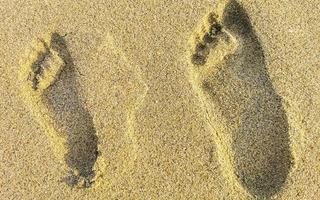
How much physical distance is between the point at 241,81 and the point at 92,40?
30.5 inches

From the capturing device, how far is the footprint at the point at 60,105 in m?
2.65

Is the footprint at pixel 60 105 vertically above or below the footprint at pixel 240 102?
above

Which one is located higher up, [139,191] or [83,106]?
[83,106]

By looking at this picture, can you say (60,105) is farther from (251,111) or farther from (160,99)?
(251,111)

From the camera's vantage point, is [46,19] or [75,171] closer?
[75,171]

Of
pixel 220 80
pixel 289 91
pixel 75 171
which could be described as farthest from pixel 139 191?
pixel 289 91

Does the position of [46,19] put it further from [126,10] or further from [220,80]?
[220,80]

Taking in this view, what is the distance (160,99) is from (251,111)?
44 centimetres

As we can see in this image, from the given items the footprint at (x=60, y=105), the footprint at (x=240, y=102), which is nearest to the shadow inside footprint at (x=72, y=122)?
the footprint at (x=60, y=105)

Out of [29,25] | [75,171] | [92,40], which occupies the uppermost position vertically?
[29,25]

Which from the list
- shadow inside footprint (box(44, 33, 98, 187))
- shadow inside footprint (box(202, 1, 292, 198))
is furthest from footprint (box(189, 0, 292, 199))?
shadow inside footprint (box(44, 33, 98, 187))

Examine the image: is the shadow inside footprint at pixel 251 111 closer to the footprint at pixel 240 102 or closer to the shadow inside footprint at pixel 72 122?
the footprint at pixel 240 102

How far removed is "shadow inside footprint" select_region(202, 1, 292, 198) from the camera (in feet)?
8.46

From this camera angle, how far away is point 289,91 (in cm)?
265
